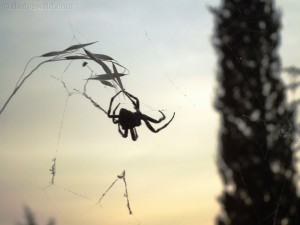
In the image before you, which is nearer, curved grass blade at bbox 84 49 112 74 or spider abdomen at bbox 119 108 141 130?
curved grass blade at bbox 84 49 112 74

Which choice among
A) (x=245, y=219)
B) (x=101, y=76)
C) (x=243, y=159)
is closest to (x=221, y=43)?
(x=243, y=159)

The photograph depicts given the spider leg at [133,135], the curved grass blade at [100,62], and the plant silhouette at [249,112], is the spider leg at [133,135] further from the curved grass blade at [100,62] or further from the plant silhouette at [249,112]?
the plant silhouette at [249,112]

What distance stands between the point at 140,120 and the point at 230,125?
Answer: 20.5ft

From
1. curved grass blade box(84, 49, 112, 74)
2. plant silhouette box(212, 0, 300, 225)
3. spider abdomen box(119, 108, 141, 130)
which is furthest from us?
plant silhouette box(212, 0, 300, 225)

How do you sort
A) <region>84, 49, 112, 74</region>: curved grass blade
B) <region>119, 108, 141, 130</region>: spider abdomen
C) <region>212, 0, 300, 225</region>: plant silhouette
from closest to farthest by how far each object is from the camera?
<region>84, 49, 112, 74</region>: curved grass blade → <region>119, 108, 141, 130</region>: spider abdomen → <region>212, 0, 300, 225</region>: plant silhouette

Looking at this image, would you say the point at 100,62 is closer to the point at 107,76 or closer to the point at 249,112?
the point at 107,76

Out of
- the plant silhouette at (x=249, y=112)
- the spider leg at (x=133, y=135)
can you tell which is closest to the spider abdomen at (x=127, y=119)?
the spider leg at (x=133, y=135)

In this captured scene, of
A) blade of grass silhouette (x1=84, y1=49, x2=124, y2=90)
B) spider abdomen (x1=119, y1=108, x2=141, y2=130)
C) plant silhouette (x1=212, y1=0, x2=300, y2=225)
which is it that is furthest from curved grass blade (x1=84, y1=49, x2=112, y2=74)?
plant silhouette (x1=212, y1=0, x2=300, y2=225)

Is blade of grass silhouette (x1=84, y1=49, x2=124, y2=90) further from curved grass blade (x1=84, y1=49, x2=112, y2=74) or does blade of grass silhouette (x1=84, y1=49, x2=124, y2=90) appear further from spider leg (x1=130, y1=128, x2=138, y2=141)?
spider leg (x1=130, y1=128, x2=138, y2=141)

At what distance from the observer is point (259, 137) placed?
24.8 ft

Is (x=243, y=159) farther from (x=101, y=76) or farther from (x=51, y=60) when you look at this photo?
(x=51, y=60)

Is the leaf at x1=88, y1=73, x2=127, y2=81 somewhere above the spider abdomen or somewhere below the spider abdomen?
above

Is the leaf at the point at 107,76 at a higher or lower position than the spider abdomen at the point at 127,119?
higher

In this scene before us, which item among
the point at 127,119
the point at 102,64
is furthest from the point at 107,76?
the point at 127,119
